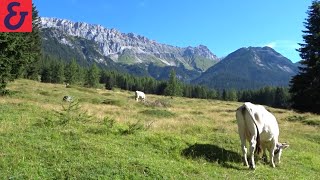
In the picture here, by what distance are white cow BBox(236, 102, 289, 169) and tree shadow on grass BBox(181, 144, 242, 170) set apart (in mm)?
827

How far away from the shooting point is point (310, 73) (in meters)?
53.6

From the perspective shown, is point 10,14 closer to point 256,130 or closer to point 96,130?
point 96,130

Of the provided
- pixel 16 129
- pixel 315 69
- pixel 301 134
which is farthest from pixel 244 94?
pixel 16 129

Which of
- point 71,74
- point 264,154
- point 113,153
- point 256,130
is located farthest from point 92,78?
point 113,153

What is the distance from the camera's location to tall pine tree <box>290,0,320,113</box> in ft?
170

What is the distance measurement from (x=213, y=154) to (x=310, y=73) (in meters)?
41.3

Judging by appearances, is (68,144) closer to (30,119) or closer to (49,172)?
(49,172)

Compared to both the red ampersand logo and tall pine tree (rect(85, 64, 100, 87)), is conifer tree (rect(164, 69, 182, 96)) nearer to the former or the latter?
tall pine tree (rect(85, 64, 100, 87))

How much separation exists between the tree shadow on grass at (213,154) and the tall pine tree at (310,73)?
37584 mm

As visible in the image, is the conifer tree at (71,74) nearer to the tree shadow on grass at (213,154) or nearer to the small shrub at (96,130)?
the small shrub at (96,130)

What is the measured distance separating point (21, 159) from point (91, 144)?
9.76ft

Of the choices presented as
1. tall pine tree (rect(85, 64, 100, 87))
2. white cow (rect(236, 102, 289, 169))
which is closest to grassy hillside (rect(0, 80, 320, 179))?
white cow (rect(236, 102, 289, 169))

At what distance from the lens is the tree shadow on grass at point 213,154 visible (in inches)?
639

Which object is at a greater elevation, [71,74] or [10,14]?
[10,14]
